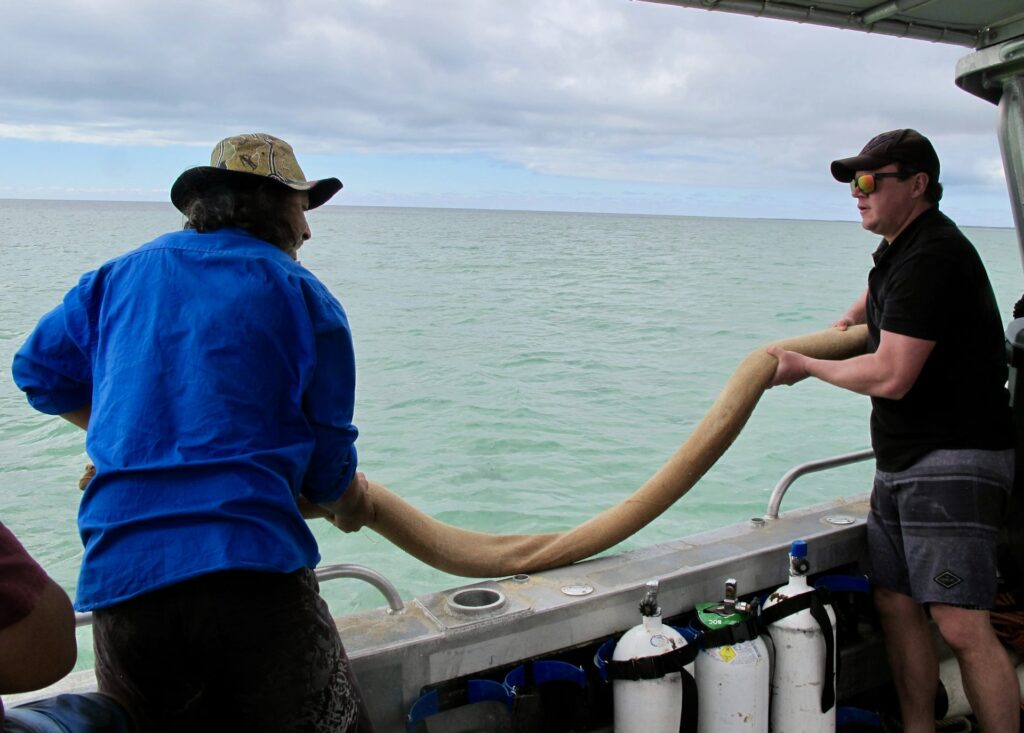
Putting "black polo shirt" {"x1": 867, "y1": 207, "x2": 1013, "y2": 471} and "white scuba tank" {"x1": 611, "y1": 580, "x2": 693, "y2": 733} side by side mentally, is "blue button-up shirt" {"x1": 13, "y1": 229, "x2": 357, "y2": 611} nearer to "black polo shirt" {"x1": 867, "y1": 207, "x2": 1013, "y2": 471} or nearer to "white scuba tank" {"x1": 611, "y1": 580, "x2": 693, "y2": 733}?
"white scuba tank" {"x1": 611, "y1": 580, "x2": 693, "y2": 733}

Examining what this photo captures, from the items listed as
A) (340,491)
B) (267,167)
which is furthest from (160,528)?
(267,167)

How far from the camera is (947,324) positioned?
272 centimetres

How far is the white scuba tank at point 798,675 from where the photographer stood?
A: 114 inches

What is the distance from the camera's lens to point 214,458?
1.77 metres

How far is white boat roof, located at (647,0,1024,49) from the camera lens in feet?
10.4

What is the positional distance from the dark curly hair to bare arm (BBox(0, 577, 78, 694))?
0.90 meters

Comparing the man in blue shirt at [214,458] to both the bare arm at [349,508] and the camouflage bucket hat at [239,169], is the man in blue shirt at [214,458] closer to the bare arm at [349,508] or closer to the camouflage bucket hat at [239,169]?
the camouflage bucket hat at [239,169]

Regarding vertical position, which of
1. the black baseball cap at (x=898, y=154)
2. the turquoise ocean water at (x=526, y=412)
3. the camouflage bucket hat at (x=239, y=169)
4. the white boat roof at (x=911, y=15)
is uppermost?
the white boat roof at (x=911, y=15)

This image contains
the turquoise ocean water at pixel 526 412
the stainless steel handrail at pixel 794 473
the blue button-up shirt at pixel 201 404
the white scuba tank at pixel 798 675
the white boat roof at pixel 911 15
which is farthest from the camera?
the turquoise ocean water at pixel 526 412

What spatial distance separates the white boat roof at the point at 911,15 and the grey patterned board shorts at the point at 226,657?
2331 millimetres

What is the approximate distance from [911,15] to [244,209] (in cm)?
268

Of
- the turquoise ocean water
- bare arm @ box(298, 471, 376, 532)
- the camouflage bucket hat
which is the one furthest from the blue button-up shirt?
the turquoise ocean water

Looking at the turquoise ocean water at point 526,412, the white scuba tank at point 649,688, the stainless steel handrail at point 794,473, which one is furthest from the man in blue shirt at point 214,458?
the turquoise ocean water at point 526,412

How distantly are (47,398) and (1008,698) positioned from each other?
295cm
